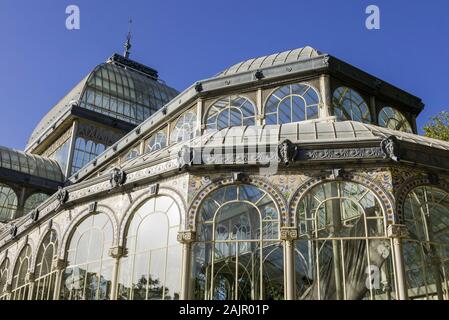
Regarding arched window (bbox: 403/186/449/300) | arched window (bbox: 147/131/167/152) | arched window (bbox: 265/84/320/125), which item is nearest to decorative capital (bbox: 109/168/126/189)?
arched window (bbox: 265/84/320/125)

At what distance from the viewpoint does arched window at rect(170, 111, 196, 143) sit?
32.3 metres

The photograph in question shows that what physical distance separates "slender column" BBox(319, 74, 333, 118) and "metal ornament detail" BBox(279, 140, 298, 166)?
7980 mm

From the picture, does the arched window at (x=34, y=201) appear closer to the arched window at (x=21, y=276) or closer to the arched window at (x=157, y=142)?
the arched window at (x=157, y=142)

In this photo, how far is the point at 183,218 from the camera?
69.4 ft

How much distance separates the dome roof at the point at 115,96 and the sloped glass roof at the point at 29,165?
4.30 m

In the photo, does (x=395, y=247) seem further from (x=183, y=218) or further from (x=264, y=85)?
(x=264, y=85)

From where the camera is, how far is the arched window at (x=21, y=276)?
90.3 ft

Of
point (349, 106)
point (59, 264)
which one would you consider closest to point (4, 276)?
point (59, 264)

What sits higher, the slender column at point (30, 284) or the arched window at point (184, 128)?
the arched window at point (184, 128)

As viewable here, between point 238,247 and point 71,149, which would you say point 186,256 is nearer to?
point 238,247

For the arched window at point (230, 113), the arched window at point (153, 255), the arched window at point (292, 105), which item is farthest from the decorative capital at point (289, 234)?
the arched window at point (230, 113)

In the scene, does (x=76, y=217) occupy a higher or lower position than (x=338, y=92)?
lower

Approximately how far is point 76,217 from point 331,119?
13011 millimetres

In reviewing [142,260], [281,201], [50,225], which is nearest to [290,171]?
[281,201]
